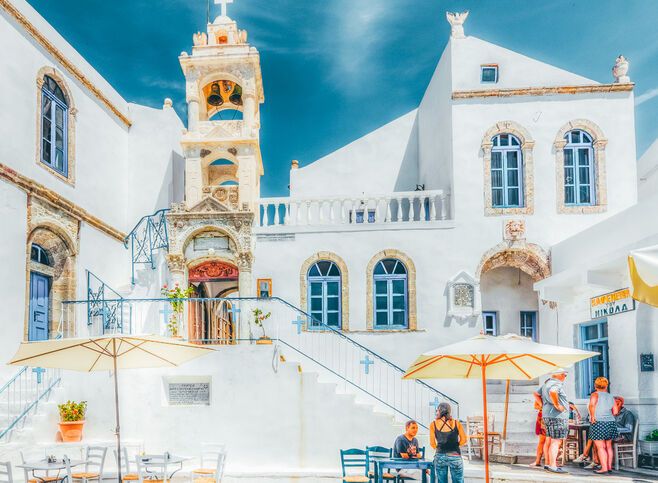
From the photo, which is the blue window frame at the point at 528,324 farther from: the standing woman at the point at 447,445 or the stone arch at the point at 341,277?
the standing woman at the point at 447,445

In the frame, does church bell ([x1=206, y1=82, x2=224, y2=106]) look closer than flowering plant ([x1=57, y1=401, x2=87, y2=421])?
No

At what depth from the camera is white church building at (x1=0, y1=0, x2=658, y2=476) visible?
13359 millimetres

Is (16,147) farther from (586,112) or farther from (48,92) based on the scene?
(586,112)

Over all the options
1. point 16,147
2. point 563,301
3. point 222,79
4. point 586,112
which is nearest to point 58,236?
point 16,147

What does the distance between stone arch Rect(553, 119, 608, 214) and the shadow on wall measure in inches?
193

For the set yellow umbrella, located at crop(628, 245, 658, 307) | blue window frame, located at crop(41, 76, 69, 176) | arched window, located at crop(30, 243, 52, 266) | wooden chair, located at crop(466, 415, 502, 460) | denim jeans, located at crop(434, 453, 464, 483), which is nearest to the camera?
yellow umbrella, located at crop(628, 245, 658, 307)

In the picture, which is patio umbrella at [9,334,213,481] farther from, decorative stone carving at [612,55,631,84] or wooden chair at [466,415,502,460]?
decorative stone carving at [612,55,631,84]

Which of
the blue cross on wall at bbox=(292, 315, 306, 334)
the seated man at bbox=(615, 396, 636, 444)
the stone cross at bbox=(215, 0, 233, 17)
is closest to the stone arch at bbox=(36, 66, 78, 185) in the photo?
the stone cross at bbox=(215, 0, 233, 17)

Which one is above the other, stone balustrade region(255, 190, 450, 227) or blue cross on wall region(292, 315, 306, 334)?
stone balustrade region(255, 190, 450, 227)

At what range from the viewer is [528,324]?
18031mm

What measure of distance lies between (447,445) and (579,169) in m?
10.2

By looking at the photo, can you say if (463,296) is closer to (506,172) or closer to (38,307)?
(506,172)

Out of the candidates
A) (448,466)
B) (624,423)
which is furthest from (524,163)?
(448,466)

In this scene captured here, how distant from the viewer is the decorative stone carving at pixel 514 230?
16.8 metres
